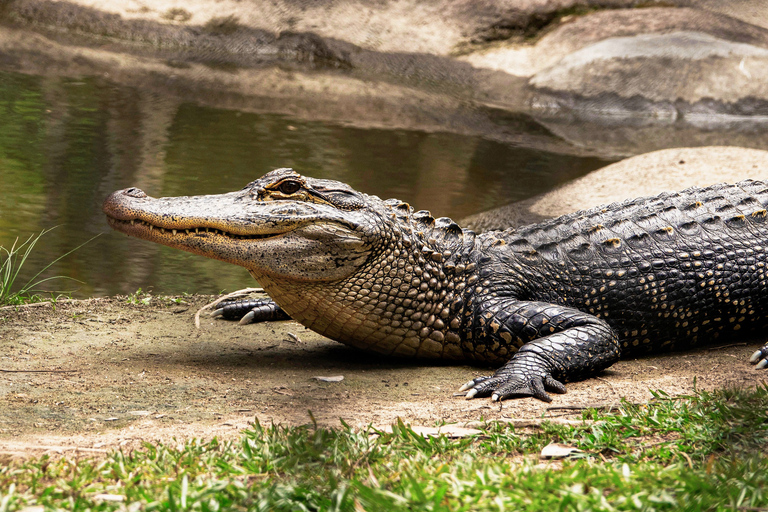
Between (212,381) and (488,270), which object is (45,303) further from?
(488,270)

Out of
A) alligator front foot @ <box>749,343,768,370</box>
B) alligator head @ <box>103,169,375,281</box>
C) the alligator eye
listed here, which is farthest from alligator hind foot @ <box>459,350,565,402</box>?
the alligator eye

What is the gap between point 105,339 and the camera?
15.1 feet

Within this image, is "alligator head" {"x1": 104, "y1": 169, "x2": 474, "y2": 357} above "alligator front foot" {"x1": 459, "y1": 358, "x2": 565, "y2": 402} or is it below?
above

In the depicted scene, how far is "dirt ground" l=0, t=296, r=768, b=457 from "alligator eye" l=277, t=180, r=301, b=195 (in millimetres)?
1018

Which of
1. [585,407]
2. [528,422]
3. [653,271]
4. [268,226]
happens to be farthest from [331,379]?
[653,271]

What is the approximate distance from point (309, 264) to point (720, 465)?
7.67ft

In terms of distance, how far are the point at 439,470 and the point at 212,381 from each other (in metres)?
1.75

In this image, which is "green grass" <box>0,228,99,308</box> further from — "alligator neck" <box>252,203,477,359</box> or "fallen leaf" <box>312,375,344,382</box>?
"fallen leaf" <box>312,375,344,382</box>

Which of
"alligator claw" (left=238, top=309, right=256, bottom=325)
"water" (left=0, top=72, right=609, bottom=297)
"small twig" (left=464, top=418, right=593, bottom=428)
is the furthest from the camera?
"water" (left=0, top=72, right=609, bottom=297)

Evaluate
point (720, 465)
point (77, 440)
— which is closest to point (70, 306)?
point (77, 440)

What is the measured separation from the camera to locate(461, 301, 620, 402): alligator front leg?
3.74m

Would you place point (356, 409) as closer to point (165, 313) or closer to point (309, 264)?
point (309, 264)

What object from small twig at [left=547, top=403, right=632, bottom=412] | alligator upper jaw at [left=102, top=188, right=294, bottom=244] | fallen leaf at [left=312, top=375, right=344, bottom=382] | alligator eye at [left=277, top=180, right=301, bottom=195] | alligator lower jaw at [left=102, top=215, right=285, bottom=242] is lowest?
fallen leaf at [left=312, top=375, right=344, bottom=382]

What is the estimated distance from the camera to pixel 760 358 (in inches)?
164
